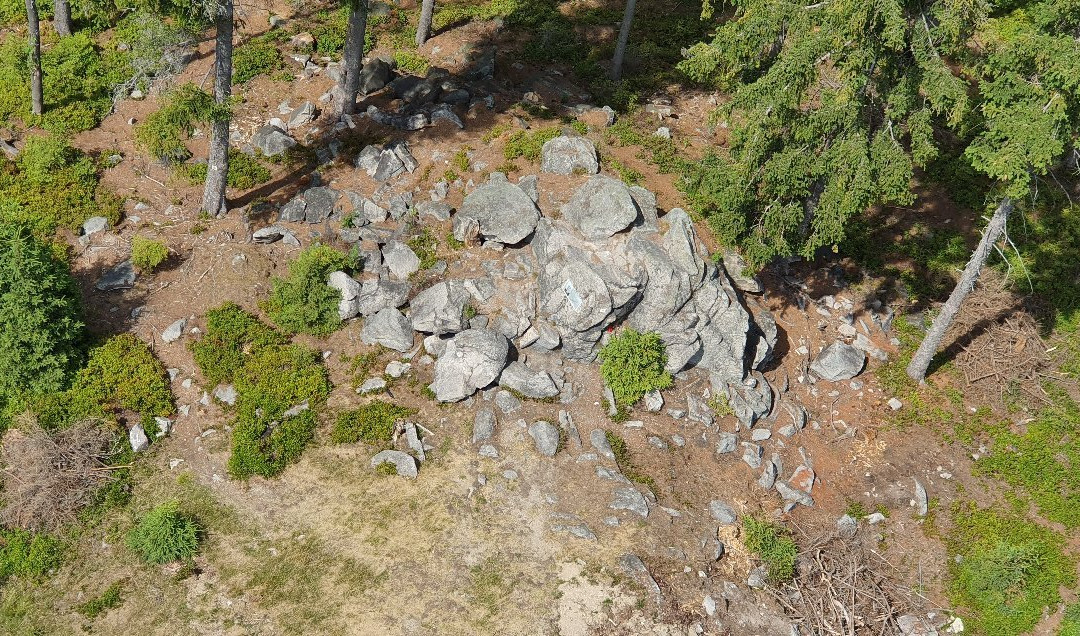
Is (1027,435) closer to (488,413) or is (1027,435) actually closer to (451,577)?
(488,413)

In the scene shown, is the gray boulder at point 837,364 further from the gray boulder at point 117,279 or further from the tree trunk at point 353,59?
the gray boulder at point 117,279

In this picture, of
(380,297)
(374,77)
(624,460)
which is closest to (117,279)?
(380,297)

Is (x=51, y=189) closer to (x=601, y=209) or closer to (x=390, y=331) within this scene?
(x=390, y=331)

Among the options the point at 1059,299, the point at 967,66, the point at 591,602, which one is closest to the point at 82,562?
the point at 591,602

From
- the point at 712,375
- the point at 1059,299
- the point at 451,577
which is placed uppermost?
the point at 1059,299

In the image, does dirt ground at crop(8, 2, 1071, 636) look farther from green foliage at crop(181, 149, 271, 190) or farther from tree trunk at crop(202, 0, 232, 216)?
green foliage at crop(181, 149, 271, 190)

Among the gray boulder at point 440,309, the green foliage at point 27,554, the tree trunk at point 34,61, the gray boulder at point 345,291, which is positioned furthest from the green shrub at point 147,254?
the tree trunk at point 34,61
